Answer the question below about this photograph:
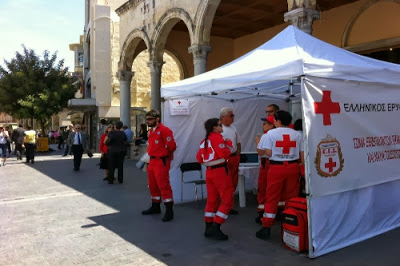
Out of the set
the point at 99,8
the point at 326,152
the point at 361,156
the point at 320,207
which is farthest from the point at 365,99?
the point at 99,8

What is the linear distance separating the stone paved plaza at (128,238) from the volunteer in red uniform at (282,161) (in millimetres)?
631

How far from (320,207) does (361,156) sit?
103 cm

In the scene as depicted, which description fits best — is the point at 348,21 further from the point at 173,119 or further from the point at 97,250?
the point at 97,250

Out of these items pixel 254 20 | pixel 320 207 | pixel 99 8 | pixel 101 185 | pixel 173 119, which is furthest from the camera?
pixel 99 8

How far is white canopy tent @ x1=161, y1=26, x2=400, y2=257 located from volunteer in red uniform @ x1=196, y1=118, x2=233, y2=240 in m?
0.87

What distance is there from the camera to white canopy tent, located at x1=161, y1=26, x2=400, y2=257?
174 inches

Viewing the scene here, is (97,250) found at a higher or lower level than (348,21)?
lower

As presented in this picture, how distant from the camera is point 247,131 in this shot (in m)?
8.77

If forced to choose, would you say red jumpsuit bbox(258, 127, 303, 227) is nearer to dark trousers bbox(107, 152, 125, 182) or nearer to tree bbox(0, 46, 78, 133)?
dark trousers bbox(107, 152, 125, 182)

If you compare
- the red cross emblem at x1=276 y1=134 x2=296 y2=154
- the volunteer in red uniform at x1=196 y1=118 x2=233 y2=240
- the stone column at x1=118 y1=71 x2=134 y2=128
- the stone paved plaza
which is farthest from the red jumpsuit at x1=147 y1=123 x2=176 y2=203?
the stone column at x1=118 y1=71 x2=134 y2=128

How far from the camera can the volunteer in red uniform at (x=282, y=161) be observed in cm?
477

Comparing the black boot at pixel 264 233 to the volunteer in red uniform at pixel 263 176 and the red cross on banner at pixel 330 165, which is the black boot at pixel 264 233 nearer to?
the volunteer in red uniform at pixel 263 176

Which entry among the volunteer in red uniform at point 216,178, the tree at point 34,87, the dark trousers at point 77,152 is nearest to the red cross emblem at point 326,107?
the volunteer in red uniform at point 216,178

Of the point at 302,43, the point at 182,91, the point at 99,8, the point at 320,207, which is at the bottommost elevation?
the point at 320,207
